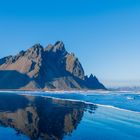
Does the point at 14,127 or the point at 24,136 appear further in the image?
the point at 14,127

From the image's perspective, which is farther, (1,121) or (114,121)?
(114,121)

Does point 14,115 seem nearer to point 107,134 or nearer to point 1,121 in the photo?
point 1,121

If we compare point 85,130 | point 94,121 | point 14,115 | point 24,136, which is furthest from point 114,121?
point 24,136

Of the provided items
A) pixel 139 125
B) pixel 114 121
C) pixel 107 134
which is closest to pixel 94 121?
pixel 114 121

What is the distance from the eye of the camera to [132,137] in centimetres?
4494

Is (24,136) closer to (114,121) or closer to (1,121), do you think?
(1,121)

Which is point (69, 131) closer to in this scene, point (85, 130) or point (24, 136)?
point (85, 130)

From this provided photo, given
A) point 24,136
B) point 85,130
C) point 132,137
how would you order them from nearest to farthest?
point 24,136, point 132,137, point 85,130

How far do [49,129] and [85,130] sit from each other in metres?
5.01

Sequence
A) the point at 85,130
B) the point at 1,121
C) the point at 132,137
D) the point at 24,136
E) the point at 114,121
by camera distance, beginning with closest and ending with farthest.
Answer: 1. the point at 24,136
2. the point at 132,137
3. the point at 85,130
4. the point at 1,121
5. the point at 114,121

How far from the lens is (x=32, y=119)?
56781 millimetres

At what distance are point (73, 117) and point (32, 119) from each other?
350 inches

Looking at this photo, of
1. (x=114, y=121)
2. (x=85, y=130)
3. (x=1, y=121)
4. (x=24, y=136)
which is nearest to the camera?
(x=24, y=136)

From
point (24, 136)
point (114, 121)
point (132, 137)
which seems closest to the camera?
point (24, 136)
